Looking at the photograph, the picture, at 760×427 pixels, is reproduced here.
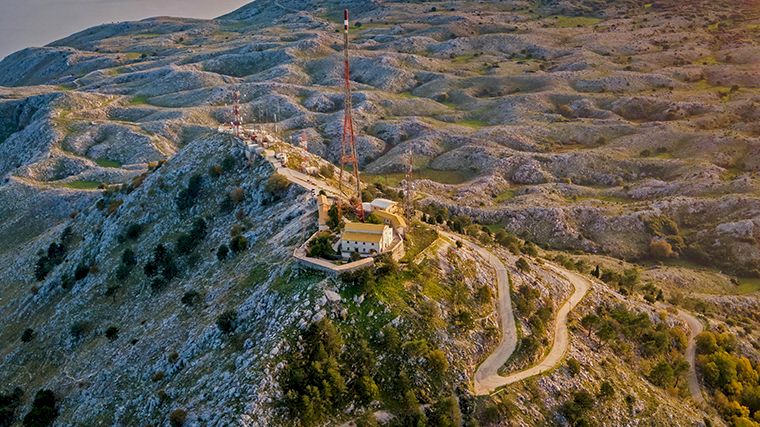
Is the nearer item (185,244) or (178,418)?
(178,418)

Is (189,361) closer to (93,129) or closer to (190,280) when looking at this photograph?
(190,280)

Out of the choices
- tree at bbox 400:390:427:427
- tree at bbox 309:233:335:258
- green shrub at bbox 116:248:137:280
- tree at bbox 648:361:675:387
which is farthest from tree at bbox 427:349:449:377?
green shrub at bbox 116:248:137:280

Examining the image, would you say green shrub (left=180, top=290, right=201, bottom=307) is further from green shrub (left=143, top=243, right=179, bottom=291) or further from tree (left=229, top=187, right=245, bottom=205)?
tree (left=229, top=187, right=245, bottom=205)

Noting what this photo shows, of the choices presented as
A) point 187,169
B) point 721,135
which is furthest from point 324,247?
point 721,135

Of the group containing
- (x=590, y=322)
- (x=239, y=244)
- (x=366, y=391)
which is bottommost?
(x=590, y=322)

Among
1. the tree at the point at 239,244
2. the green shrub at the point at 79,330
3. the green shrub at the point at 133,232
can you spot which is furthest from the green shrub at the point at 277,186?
the green shrub at the point at 79,330

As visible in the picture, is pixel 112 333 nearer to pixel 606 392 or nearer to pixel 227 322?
pixel 227 322

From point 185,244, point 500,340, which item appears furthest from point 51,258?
point 500,340
